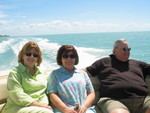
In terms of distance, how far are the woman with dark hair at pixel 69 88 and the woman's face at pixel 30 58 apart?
10.8 inches

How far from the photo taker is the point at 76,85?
8.29 feet

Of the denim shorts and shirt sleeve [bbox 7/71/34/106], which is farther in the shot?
the denim shorts

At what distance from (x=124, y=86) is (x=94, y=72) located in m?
0.48

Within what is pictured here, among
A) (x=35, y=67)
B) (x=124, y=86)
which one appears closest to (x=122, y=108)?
(x=124, y=86)

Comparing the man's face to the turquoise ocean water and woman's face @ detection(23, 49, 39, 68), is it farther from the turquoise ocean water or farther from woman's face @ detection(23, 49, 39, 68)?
the turquoise ocean water

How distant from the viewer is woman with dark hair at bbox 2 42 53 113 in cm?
226

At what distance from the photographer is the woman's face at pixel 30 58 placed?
248 centimetres

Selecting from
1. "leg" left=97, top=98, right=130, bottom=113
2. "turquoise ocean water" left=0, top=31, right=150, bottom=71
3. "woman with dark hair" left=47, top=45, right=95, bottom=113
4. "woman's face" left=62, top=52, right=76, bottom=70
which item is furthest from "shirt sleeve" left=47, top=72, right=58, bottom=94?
"turquoise ocean water" left=0, top=31, right=150, bottom=71

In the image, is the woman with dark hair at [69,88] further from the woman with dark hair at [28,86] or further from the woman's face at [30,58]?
the woman's face at [30,58]

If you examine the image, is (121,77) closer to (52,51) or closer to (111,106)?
(111,106)

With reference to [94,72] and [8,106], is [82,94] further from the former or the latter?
[8,106]

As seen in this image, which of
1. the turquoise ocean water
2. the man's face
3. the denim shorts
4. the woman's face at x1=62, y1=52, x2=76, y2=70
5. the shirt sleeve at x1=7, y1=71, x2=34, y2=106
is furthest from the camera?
the turquoise ocean water

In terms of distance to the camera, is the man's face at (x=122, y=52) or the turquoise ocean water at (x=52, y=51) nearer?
the man's face at (x=122, y=52)

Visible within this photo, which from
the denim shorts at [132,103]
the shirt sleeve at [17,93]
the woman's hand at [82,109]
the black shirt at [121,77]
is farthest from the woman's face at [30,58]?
the denim shorts at [132,103]
